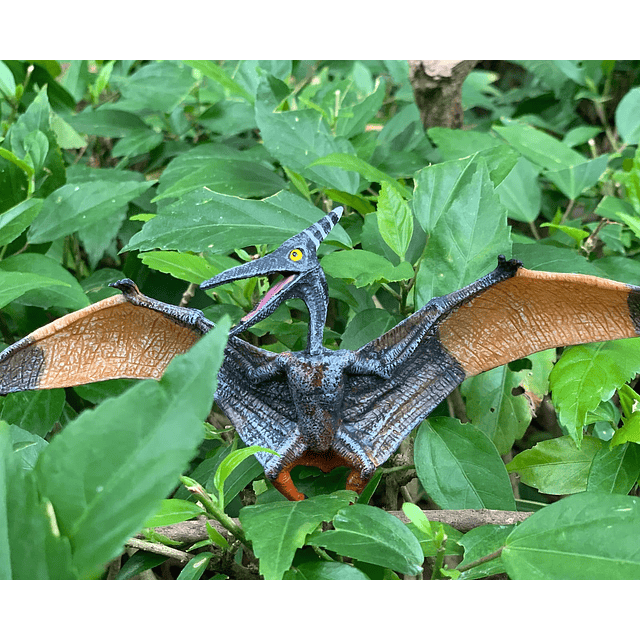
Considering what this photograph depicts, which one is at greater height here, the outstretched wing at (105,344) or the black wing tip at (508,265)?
the black wing tip at (508,265)

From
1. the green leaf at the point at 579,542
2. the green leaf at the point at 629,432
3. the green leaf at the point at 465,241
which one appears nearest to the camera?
the green leaf at the point at 579,542

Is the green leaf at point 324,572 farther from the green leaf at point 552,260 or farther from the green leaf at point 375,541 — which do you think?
the green leaf at point 552,260

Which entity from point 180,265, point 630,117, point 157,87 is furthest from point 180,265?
point 630,117

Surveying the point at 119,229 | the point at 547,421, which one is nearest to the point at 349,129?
the point at 119,229

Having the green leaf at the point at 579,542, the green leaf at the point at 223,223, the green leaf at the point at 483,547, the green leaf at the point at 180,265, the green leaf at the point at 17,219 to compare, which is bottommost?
the green leaf at the point at 483,547

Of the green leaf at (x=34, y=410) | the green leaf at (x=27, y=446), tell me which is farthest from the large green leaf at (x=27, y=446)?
the green leaf at (x=34, y=410)

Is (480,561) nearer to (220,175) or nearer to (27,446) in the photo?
(27,446)
